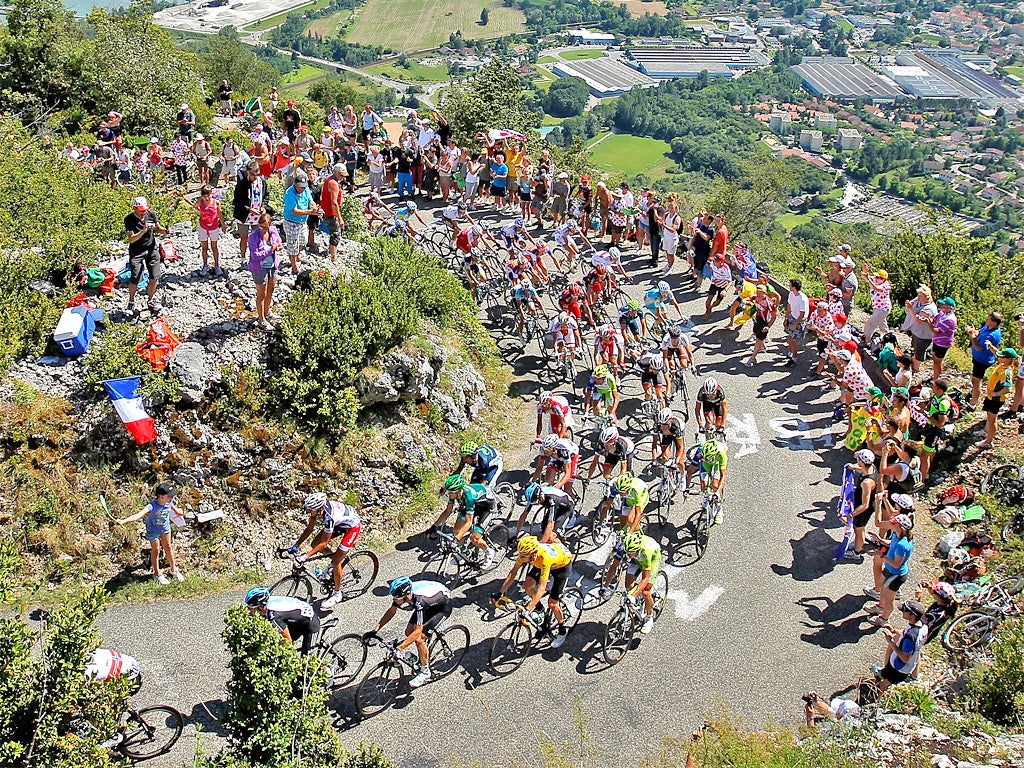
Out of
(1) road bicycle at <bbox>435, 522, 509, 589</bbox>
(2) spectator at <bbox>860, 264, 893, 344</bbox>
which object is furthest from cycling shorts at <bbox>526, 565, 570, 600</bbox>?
(2) spectator at <bbox>860, 264, 893, 344</bbox>

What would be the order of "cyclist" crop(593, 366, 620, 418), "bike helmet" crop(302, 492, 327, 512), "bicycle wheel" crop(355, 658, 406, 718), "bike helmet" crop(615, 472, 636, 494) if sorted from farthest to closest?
1. "cyclist" crop(593, 366, 620, 418)
2. "bike helmet" crop(615, 472, 636, 494)
3. "bike helmet" crop(302, 492, 327, 512)
4. "bicycle wheel" crop(355, 658, 406, 718)

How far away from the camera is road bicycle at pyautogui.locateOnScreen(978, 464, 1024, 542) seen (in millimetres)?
14115

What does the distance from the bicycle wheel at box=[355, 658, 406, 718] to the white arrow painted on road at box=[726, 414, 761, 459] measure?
851cm

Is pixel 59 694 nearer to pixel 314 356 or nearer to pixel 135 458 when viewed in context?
pixel 135 458

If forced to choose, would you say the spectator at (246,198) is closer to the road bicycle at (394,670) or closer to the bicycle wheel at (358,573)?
the bicycle wheel at (358,573)

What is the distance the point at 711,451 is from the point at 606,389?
3.07 m

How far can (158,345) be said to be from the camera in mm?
14578

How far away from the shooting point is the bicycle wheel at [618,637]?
39.3ft

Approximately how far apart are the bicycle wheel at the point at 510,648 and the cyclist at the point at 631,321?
29.0 ft

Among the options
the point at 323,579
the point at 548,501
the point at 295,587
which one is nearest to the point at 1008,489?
the point at 548,501

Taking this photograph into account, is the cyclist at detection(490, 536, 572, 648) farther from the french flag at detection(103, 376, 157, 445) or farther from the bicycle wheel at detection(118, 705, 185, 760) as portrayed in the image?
the french flag at detection(103, 376, 157, 445)

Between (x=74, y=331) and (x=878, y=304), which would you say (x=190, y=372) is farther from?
(x=878, y=304)

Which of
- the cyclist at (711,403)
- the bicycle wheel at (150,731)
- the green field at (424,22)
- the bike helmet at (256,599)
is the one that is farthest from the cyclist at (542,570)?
the green field at (424,22)

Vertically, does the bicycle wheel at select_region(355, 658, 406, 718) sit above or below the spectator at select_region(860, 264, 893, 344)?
below
